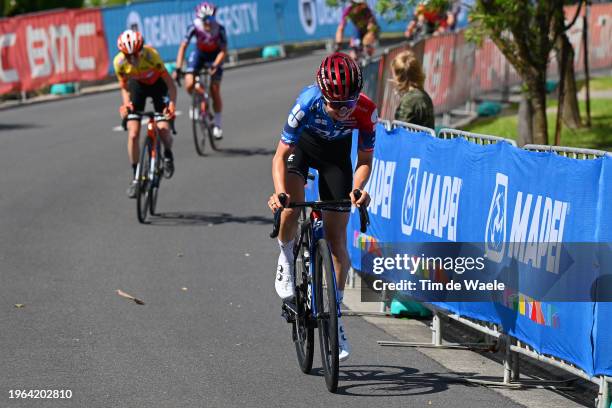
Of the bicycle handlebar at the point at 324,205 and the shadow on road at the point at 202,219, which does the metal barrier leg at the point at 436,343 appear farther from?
the shadow on road at the point at 202,219

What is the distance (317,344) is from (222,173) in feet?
30.1

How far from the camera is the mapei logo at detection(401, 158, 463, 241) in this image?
9133mm

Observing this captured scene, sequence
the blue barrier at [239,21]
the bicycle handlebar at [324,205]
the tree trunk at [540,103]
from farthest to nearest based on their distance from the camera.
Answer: the blue barrier at [239,21] → the tree trunk at [540,103] → the bicycle handlebar at [324,205]

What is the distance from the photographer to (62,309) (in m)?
10.1

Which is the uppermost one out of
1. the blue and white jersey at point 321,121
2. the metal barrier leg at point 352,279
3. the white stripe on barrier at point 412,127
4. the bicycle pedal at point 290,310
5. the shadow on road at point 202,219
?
the blue and white jersey at point 321,121

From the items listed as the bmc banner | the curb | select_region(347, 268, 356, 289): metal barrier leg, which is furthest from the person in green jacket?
the bmc banner

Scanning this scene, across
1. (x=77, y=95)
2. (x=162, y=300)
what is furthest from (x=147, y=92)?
(x=77, y=95)

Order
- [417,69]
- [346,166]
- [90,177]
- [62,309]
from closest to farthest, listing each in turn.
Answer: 1. [346,166]
2. [62,309]
3. [417,69]
4. [90,177]

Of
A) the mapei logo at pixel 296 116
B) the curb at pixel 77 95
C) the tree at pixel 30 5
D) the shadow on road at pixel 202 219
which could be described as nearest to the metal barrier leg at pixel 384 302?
the mapei logo at pixel 296 116

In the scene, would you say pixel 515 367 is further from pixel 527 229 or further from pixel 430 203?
pixel 430 203

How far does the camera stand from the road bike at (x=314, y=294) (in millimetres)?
7457

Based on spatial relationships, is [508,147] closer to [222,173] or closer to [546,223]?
[546,223]

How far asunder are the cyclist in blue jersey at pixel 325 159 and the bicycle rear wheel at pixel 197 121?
10525 millimetres

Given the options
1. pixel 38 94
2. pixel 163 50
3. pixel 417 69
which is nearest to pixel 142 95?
pixel 417 69
